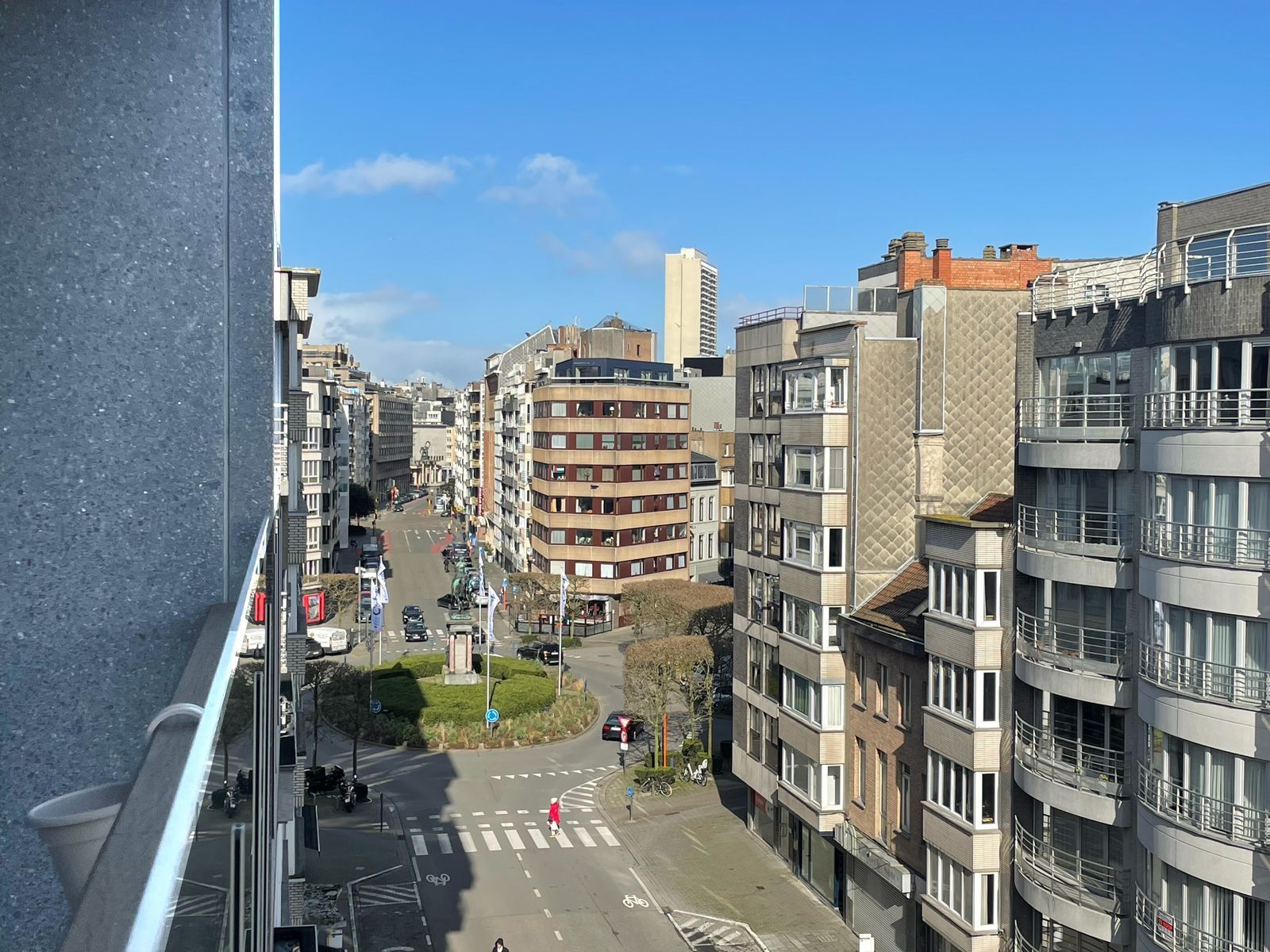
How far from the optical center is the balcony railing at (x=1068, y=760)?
20.3 metres

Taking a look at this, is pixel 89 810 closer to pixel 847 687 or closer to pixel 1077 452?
pixel 1077 452

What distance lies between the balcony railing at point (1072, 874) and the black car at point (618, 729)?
93.1 feet

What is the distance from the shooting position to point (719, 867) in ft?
116

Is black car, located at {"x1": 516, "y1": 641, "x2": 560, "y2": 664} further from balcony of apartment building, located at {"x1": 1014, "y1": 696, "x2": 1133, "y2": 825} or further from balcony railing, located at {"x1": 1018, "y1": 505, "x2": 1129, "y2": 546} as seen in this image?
balcony railing, located at {"x1": 1018, "y1": 505, "x2": 1129, "y2": 546}

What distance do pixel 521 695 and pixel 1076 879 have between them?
34.9m

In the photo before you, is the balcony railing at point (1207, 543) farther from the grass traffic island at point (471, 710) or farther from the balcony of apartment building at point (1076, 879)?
the grass traffic island at point (471, 710)

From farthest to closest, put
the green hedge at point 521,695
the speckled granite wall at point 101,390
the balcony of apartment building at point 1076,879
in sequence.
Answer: the green hedge at point 521,695, the balcony of apartment building at point 1076,879, the speckled granite wall at point 101,390

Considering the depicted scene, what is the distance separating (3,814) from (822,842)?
1266 inches

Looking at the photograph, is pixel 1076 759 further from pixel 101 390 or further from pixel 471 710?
pixel 471 710

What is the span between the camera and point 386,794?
139 ft

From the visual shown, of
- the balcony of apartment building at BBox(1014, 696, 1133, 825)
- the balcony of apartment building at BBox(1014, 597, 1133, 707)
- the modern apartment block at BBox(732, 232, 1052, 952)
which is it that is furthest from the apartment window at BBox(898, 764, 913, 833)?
the balcony of apartment building at BBox(1014, 597, 1133, 707)

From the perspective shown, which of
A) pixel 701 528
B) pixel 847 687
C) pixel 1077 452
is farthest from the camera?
pixel 701 528

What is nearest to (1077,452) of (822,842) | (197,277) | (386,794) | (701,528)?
(822,842)

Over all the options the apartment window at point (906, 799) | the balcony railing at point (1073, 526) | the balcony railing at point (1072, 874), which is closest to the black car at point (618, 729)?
the apartment window at point (906, 799)
